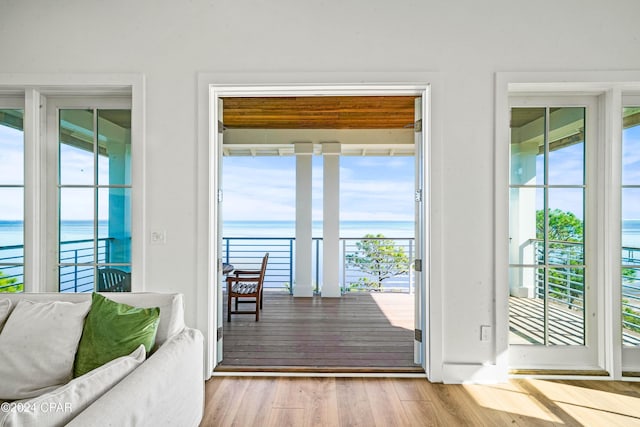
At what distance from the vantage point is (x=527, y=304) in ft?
9.26

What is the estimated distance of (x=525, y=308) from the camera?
282 cm

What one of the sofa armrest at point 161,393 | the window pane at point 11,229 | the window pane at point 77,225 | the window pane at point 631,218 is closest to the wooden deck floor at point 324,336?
the sofa armrest at point 161,393

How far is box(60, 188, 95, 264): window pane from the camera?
2.83 metres

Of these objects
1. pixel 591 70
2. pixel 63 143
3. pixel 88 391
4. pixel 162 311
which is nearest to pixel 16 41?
pixel 63 143

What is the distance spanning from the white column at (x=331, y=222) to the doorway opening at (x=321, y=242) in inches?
0.7

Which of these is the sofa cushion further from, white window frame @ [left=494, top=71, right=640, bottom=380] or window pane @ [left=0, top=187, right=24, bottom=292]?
white window frame @ [left=494, top=71, right=640, bottom=380]

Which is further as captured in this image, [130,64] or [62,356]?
[130,64]

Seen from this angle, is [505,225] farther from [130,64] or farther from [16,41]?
[16,41]

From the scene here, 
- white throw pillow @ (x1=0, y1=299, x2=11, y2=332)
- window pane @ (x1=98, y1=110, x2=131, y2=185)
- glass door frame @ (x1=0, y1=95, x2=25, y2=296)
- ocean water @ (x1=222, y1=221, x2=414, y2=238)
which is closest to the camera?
white throw pillow @ (x1=0, y1=299, x2=11, y2=332)

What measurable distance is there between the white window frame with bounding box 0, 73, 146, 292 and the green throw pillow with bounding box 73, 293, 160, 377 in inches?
39.0

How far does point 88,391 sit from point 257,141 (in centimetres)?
505

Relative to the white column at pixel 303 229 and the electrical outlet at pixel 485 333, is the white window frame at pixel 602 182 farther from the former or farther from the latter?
the white column at pixel 303 229

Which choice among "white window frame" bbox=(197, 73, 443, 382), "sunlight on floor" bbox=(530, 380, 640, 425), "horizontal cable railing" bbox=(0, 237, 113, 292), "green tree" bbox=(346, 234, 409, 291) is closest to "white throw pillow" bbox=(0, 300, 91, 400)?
"white window frame" bbox=(197, 73, 443, 382)

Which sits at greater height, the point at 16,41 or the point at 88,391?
the point at 16,41
